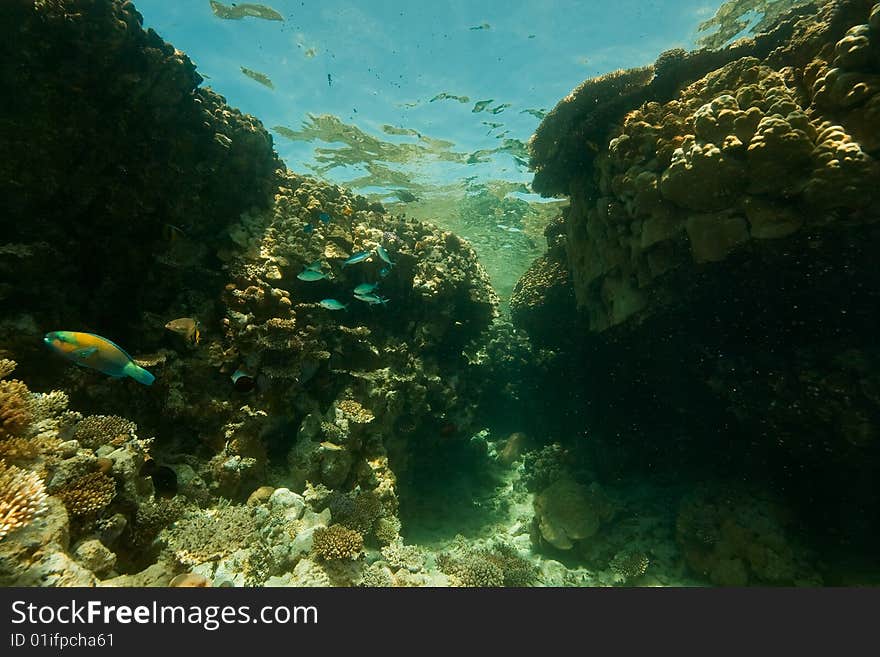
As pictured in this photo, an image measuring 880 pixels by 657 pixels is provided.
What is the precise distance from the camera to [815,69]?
4.90 meters

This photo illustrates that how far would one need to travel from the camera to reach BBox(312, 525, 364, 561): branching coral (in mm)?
4332

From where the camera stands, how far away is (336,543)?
4395 mm

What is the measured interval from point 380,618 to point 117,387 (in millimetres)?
4681

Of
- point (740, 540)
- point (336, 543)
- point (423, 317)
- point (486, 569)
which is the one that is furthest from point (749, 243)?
point (336, 543)

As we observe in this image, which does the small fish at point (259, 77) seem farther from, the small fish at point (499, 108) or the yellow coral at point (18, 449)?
the yellow coral at point (18, 449)

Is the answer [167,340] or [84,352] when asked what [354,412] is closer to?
[167,340]

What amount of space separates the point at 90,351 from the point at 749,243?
7.77 meters

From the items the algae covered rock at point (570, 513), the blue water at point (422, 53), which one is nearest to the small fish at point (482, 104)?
the blue water at point (422, 53)

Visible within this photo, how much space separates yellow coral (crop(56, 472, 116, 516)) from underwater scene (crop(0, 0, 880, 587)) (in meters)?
0.02

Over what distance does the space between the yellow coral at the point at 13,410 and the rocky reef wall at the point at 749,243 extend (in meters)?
7.89

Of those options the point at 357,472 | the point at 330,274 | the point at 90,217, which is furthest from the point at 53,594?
the point at 330,274

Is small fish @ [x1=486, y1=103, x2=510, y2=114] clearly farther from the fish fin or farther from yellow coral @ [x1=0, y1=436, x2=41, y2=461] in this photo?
yellow coral @ [x1=0, y1=436, x2=41, y2=461]

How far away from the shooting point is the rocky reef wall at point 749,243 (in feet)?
15.0

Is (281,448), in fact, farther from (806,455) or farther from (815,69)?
(815,69)
